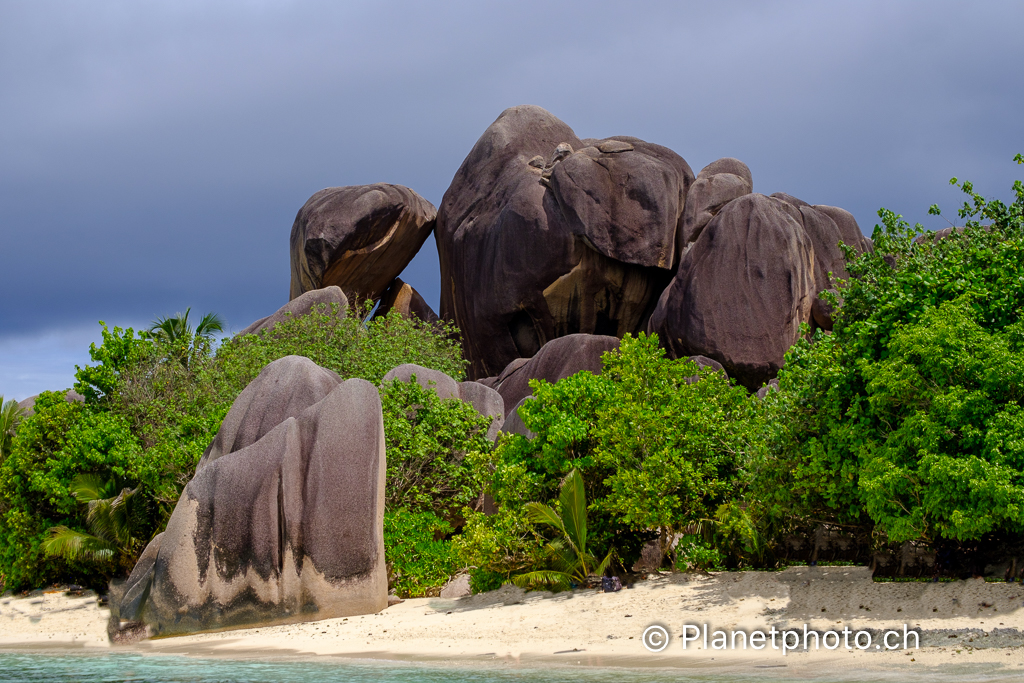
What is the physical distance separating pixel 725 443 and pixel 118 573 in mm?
10906

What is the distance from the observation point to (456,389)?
Answer: 18844 millimetres

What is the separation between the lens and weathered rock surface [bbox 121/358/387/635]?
12.0 meters

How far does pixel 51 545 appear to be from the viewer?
15117mm

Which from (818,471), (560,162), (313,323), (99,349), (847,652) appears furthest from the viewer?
(560,162)

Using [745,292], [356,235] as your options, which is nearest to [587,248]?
[745,292]

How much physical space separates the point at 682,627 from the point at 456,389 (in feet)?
29.9

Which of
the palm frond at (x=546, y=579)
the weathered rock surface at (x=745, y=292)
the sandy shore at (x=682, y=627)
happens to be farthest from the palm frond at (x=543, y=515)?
the weathered rock surface at (x=745, y=292)

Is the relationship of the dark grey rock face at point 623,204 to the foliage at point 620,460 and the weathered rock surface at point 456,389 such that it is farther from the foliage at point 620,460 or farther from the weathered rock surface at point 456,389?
the foliage at point 620,460

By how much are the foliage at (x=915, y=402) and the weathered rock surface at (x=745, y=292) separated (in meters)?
11.0

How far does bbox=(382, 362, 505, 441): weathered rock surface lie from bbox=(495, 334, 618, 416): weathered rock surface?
4.35 meters

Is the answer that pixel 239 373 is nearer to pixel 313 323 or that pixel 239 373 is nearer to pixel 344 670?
pixel 313 323

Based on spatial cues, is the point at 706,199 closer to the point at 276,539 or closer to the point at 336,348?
the point at 336,348

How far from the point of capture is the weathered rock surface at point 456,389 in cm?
1773

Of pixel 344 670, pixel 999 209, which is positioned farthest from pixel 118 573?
pixel 999 209
